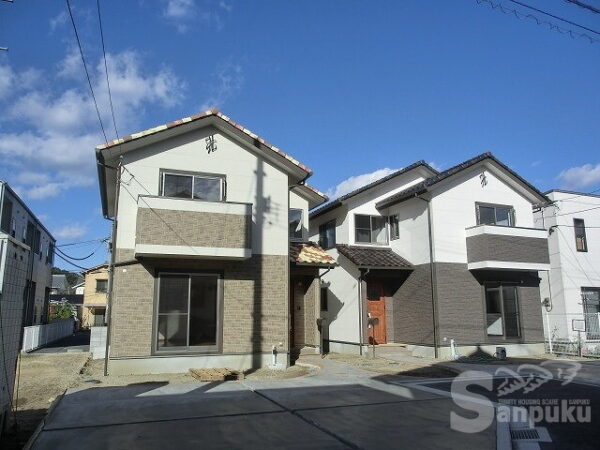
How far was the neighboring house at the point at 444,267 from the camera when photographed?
1703cm

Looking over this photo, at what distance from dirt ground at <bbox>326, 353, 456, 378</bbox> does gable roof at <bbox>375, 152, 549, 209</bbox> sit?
619 centimetres

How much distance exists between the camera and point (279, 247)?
13.8 m

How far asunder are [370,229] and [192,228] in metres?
9.62

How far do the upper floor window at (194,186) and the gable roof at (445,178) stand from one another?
306 inches

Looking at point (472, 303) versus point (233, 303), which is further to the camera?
point (472, 303)

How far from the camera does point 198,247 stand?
12.1 metres

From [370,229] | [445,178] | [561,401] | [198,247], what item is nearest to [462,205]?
[445,178]

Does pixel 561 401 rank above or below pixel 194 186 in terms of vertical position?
below

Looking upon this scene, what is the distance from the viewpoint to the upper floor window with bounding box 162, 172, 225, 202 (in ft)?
42.7

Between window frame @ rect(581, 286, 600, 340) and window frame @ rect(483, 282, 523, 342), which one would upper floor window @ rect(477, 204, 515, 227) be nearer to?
window frame @ rect(483, 282, 523, 342)

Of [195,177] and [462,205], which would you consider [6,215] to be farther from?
[462,205]

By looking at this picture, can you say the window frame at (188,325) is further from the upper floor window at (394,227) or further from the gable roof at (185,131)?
→ the upper floor window at (394,227)

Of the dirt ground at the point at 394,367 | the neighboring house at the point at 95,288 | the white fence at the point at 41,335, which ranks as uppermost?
the neighboring house at the point at 95,288

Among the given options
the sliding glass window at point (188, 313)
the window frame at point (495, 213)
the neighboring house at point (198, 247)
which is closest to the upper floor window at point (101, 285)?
the neighboring house at point (198, 247)
